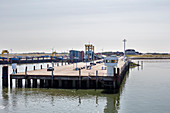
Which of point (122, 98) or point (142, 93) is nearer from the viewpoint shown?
point (122, 98)

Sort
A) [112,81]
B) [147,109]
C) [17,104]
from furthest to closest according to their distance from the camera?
[112,81]
[17,104]
[147,109]

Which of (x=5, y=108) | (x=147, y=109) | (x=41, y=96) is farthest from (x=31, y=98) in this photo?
(x=147, y=109)

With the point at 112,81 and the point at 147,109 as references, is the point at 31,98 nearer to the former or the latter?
the point at 112,81

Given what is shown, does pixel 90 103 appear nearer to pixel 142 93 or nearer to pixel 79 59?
pixel 142 93

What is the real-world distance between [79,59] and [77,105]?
121m

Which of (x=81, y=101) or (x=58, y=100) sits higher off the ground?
(x=58, y=100)

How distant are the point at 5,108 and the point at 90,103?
49.0ft

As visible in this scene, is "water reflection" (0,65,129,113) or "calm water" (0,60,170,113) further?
"water reflection" (0,65,129,113)

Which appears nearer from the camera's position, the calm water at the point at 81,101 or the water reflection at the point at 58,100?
the calm water at the point at 81,101

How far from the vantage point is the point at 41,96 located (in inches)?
2096

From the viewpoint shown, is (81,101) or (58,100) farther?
(58,100)

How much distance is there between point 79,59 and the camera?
16700cm

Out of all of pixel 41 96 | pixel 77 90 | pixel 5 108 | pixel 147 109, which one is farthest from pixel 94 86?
pixel 5 108

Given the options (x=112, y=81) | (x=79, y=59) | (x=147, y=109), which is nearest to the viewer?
(x=147, y=109)
